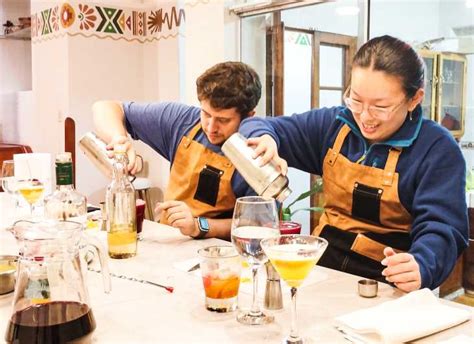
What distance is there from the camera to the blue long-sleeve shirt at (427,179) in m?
1.32

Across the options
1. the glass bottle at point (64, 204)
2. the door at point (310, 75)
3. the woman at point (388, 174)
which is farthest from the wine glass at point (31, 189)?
the door at point (310, 75)

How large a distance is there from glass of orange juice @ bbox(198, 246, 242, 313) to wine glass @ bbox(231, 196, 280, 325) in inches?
1.3

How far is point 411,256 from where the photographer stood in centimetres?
121

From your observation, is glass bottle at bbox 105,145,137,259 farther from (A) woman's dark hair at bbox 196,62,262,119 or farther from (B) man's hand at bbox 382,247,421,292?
(B) man's hand at bbox 382,247,421,292

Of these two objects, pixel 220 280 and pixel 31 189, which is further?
pixel 31 189

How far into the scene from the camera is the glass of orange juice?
43.1 inches

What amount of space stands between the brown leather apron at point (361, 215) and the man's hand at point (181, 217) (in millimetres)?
404

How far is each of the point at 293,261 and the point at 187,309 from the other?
314 mm

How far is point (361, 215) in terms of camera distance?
1572mm

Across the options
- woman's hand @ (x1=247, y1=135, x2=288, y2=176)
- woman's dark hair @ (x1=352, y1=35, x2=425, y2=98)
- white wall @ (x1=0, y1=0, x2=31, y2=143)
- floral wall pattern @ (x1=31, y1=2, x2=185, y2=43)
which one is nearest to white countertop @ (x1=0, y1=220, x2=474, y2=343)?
woman's hand @ (x1=247, y1=135, x2=288, y2=176)

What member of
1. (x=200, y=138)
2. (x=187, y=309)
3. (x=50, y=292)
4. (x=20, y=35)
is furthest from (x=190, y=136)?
(x=20, y=35)

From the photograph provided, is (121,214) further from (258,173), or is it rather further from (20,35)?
(20,35)

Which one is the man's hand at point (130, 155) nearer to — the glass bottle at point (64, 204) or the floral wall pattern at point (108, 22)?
the glass bottle at point (64, 204)

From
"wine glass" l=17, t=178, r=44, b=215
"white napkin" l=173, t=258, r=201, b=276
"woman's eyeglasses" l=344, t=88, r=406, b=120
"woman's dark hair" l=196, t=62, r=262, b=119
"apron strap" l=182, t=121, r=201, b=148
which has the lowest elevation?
"white napkin" l=173, t=258, r=201, b=276
